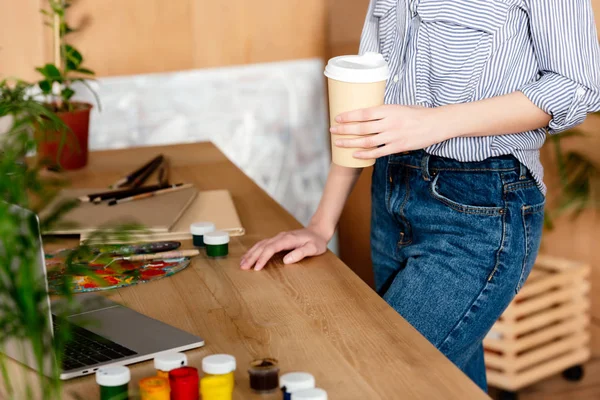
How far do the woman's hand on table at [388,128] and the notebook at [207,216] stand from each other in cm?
39

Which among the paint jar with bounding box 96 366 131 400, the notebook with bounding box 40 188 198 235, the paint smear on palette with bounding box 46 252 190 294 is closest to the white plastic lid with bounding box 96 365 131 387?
the paint jar with bounding box 96 366 131 400

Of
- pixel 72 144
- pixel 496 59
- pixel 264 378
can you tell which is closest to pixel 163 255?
pixel 264 378

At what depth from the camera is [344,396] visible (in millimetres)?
863

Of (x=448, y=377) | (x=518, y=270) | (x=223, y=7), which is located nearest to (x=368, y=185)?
(x=223, y=7)

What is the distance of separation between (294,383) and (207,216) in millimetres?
755

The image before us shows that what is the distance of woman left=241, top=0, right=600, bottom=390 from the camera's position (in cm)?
120

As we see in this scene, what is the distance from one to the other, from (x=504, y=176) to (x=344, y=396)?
571mm

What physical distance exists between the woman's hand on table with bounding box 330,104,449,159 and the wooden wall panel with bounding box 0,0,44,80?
152 centimetres

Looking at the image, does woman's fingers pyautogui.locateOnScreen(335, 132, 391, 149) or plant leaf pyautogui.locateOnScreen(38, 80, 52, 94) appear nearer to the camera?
woman's fingers pyautogui.locateOnScreen(335, 132, 391, 149)

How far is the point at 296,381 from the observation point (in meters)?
0.83

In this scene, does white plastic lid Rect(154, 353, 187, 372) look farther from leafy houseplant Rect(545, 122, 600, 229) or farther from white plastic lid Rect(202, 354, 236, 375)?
leafy houseplant Rect(545, 122, 600, 229)

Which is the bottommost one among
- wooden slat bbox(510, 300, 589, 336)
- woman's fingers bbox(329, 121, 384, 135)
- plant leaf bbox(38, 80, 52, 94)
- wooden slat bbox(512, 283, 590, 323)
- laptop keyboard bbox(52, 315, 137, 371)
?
wooden slat bbox(510, 300, 589, 336)

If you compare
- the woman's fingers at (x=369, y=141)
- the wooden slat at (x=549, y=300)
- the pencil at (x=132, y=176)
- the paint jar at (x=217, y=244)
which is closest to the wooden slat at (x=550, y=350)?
the wooden slat at (x=549, y=300)

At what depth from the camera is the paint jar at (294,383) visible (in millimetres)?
829
